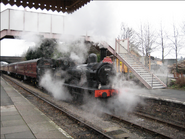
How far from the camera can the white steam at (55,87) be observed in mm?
9508

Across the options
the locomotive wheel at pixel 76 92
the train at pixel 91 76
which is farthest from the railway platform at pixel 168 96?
the locomotive wheel at pixel 76 92

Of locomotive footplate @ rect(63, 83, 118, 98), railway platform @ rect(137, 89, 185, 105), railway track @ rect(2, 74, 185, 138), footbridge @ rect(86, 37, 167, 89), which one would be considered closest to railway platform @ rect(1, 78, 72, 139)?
railway track @ rect(2, 74, 185, 138)

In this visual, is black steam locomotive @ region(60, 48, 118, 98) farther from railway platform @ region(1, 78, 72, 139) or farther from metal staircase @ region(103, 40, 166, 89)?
metal staircase @ region(103, 40, 166, 89)

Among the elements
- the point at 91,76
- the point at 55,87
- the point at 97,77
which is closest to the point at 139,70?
the point at 91,76

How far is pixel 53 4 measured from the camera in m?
3.68

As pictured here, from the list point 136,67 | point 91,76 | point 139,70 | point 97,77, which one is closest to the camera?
point 97,77

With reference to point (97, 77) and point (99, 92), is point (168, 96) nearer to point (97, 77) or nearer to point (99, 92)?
point (99, 92)

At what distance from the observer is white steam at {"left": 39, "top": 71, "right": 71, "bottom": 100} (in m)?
9.51

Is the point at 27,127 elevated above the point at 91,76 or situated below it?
below

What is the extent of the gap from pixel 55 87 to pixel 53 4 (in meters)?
7.29

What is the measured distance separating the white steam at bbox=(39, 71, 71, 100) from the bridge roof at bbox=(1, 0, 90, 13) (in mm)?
6055

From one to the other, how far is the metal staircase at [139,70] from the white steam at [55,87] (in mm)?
3635

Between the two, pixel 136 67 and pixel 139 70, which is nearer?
pixel 139 70

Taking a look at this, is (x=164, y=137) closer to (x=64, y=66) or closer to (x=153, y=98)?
(x=153, y=98)
